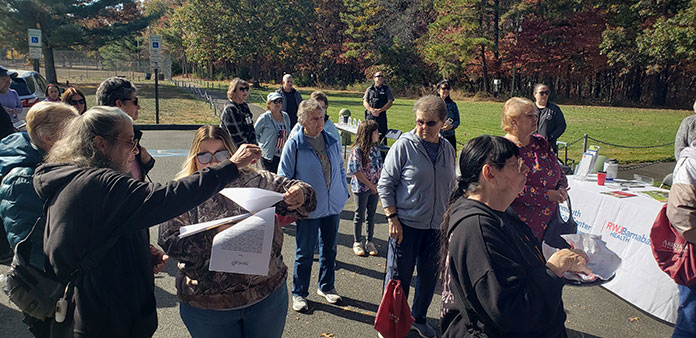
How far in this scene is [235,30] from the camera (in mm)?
45750

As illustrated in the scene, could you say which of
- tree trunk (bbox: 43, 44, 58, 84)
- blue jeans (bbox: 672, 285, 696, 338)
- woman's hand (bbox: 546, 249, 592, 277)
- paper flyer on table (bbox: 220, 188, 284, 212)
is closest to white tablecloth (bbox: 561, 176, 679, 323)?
blue jeans (bbox: 672, 285, 696, 338)

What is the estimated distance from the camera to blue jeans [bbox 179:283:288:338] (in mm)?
2371

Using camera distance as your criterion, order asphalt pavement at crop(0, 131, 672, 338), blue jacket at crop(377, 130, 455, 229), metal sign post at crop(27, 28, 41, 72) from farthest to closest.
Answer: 1. metal sign post at crop(27, 28, 41, 72)
2. asphalt pavement at crop(0, 131, 672, 338)
3. blue jacket at crop(377, 130, 455, 229)

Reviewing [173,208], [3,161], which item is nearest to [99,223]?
[173,208]

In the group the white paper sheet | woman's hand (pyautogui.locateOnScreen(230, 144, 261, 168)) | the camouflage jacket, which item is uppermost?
woman's hand (pyautogui.locateOnScreen(230, 144, 261, 168))

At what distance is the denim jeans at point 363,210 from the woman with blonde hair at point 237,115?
1.84m

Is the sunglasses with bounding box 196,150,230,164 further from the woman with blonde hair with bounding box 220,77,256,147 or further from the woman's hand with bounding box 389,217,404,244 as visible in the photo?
the woman with blonde hair with bounding box 220,77,256,147

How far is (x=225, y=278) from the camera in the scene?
233 cm

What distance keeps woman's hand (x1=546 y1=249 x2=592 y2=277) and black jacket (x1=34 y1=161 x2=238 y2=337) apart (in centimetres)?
146

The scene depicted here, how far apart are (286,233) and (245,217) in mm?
4256

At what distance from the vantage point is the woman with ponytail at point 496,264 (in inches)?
71.6

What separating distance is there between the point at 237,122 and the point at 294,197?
4.12m

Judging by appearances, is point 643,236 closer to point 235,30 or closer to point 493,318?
point 493,318

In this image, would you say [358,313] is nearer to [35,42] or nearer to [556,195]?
[556,195]
